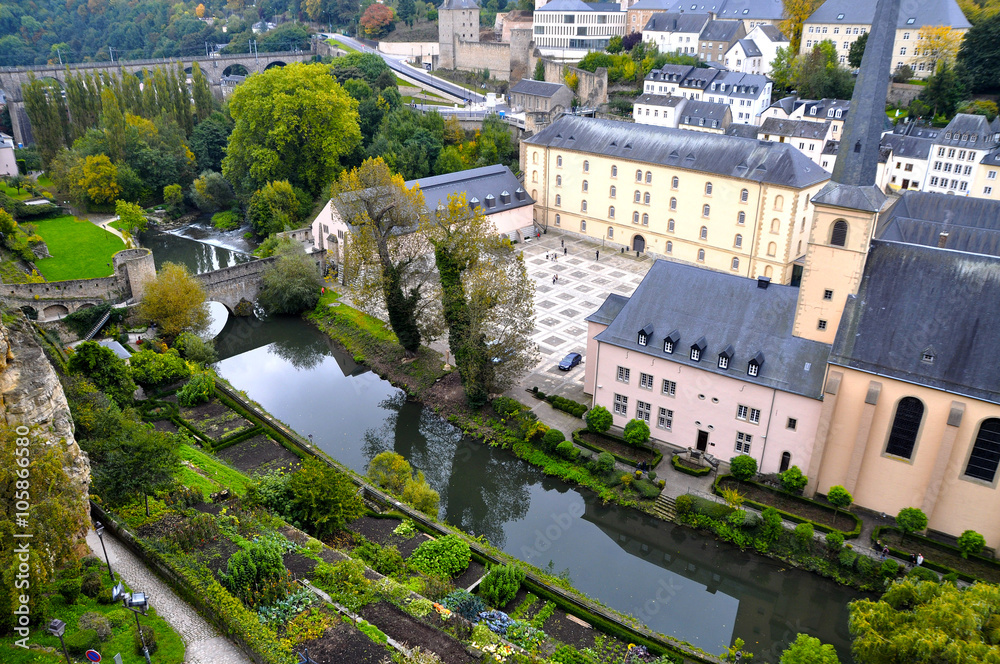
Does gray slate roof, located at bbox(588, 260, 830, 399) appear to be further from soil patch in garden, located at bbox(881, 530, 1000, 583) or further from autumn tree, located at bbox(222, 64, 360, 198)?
autumn tree, located at bbox(222, 64, 360, 198)

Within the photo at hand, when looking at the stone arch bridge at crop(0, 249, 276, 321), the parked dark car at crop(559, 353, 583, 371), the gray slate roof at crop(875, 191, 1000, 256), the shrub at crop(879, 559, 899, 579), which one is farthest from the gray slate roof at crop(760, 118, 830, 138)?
the shrub at crop(879, 559, 899, 579)

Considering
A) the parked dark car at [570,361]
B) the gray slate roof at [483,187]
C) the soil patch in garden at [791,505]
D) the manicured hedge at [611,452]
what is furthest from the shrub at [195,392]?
the soil patch in garden at [791,505]

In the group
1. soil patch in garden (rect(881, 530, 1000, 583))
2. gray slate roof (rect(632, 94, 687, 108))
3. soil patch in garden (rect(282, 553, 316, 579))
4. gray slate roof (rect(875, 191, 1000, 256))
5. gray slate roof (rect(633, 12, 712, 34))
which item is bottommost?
soil patch in garden (rect(881, 530, 1000, 583))

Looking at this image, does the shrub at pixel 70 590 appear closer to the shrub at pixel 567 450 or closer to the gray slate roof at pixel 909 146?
the shrub at pixel 567 450

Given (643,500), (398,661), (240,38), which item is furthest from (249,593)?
(240,38)

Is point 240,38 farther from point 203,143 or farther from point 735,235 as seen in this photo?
point 735,235

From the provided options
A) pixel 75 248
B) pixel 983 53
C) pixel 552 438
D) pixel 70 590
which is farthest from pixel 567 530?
pixel 983 53

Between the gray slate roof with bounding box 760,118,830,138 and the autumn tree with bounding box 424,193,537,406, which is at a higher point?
the gray slate roof with bounding box 760,118,830,138
